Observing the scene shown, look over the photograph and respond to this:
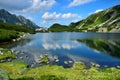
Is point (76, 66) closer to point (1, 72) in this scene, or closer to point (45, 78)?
point (45, 78)

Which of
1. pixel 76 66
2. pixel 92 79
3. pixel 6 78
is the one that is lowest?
pixel 76 66

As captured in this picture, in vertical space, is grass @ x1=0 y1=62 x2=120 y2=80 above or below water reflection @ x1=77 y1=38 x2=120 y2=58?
above

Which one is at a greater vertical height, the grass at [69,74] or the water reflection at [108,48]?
the grass at [69,74]

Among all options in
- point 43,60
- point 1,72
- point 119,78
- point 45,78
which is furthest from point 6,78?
point 43,60

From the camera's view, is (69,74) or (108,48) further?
(108,48)

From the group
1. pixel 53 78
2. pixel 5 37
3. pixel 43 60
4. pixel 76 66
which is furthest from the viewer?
pixel 5 37

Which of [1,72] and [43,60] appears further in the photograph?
[43,60]

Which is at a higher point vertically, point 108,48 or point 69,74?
point 69,74

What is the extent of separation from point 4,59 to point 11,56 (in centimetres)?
562

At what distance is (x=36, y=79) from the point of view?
27031mm

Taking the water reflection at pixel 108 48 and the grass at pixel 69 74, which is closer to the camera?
the grass at pixel 69 74

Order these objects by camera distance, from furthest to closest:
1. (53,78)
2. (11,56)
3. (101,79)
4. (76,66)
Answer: (11,56), (76,66), (101,79), (53,78)

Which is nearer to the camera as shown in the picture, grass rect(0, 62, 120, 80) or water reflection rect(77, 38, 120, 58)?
grass rect(0, 62, 120, 80)

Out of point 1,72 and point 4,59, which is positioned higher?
point 1,72
